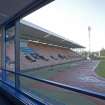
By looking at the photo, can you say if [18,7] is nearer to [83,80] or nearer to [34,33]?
[83,80]

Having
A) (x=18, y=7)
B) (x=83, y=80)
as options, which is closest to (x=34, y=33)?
(x=83, y=80)

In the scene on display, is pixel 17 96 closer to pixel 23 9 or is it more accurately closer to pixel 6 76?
pixel 23 9

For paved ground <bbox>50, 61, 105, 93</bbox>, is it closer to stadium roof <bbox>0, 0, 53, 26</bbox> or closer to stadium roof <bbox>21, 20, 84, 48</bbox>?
stadium roof <bbox>21, 20, 84, 48</bbox>

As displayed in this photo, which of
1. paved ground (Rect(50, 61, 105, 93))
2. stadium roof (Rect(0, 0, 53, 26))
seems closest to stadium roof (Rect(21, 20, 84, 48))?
paved ground (Rect(50, 61, 105, 93))

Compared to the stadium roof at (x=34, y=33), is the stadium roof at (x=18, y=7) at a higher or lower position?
lower

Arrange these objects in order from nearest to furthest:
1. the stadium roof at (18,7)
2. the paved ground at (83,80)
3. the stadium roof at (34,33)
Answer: the stadium roof at (18,7) < the paved ground at (83,80) < the stadium roof at (34,33)

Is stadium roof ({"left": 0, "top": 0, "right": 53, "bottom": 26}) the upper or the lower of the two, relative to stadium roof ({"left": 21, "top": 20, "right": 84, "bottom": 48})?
lower

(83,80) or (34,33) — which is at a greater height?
(34,33)

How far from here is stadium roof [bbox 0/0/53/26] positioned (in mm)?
3501

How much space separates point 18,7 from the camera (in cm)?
400

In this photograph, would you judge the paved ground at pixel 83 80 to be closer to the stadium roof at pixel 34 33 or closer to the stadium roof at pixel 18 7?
the stadium roof at pixel 34 33

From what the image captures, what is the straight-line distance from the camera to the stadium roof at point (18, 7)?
350cm

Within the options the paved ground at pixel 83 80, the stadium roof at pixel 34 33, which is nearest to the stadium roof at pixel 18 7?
the paved ground at pixel 83 80

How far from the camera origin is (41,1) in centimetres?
328
